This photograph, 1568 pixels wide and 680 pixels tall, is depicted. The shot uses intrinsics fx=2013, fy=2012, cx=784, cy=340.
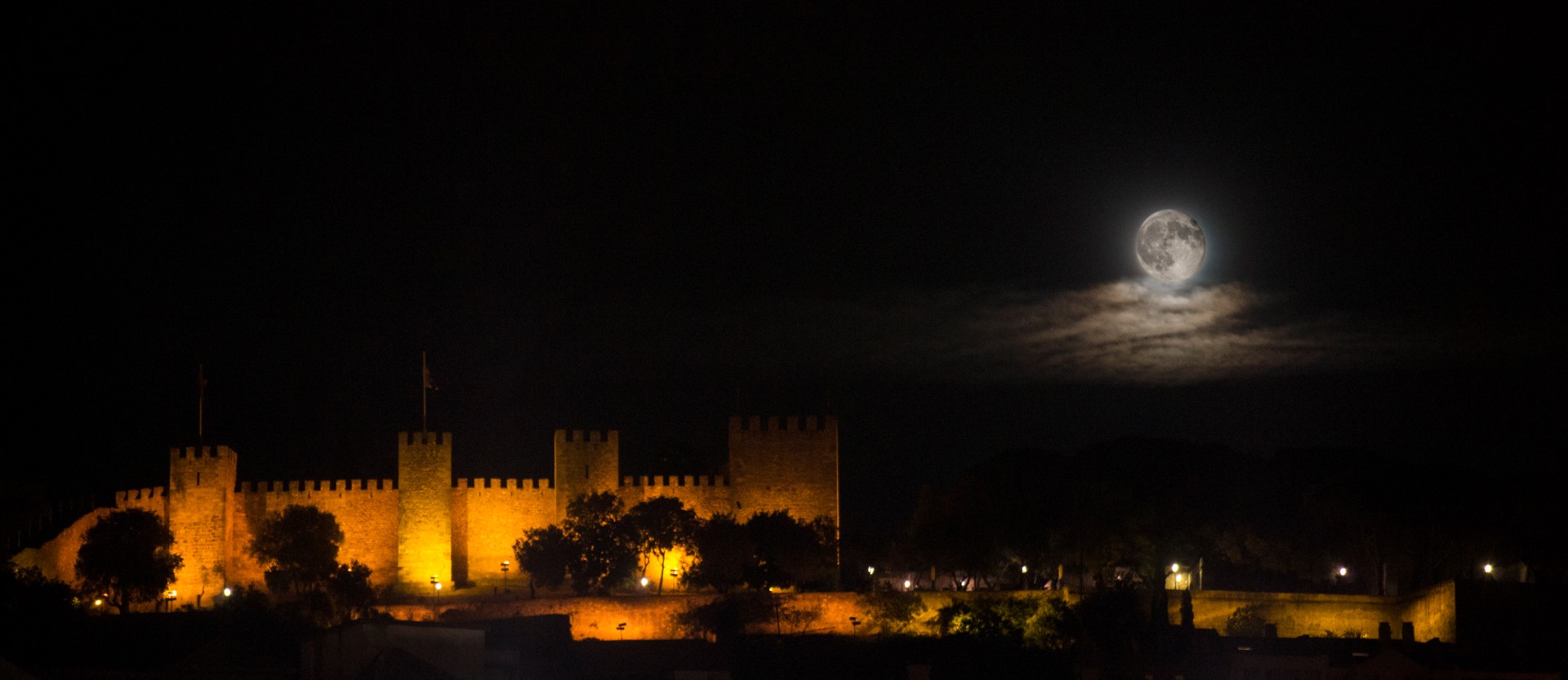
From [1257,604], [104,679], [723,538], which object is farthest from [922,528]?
[104,679]

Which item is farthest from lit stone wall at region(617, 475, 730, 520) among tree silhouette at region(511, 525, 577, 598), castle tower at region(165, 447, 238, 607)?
castle tower at region(165, 447, 238, 607)

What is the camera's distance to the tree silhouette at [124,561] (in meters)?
39.2

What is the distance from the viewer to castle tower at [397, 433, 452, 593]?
4244 centimetres

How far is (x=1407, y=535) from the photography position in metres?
41.9

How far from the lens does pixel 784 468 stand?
4438 cm

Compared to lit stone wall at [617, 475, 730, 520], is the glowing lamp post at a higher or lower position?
lower

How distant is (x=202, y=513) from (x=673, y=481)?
9990mm

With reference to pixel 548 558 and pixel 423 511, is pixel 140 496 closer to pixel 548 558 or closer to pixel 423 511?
pixel 423 511

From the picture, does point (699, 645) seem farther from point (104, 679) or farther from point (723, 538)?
point (104, 679)

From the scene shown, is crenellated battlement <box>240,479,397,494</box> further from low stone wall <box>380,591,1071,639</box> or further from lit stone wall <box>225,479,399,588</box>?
low stone wall <box>380,591,1071,639</box>

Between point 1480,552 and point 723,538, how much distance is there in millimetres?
15643

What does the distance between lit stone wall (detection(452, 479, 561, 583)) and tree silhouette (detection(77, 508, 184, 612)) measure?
6.19 metres

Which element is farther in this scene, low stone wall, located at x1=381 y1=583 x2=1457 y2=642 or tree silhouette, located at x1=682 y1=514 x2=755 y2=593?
tree silhouette, located at x1=682 y1=514 x2=755 y2=593

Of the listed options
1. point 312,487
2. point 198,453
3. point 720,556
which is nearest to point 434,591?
point 312,487
